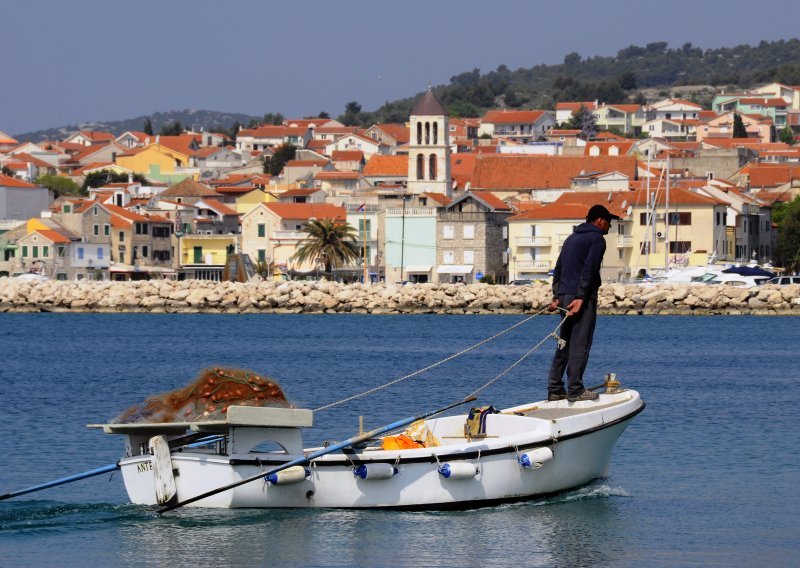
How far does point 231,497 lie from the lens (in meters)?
13.1

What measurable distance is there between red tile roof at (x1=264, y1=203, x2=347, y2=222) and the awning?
7068 mm

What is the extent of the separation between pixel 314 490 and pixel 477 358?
72.0 ft

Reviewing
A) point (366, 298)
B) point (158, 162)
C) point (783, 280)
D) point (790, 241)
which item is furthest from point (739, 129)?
point (366, 298)

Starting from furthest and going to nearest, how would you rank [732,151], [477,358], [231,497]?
[732,151] → [477,358] → [231,497]

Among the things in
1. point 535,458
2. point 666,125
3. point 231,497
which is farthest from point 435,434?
point 666,125

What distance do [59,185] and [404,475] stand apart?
325 feet

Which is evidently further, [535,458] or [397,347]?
[397,347]

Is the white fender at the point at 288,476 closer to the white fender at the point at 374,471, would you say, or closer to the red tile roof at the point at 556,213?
the white fender at the point at 374,471

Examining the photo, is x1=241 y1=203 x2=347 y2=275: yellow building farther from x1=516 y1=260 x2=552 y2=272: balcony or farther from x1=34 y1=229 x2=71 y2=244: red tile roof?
x1=516 y1=260 x2=552 y2=272: balcony

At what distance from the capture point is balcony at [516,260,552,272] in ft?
232

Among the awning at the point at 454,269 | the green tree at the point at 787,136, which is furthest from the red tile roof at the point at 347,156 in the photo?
the green tree at the point at 787,136

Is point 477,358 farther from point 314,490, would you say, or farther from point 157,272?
point 157,272

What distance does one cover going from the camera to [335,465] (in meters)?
13.2

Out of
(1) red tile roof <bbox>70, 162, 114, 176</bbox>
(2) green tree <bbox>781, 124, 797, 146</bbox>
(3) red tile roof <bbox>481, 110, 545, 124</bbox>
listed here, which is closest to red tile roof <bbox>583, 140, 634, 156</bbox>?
(1) red tile roof <bbox>70, 162, 114, 176</bbox>
